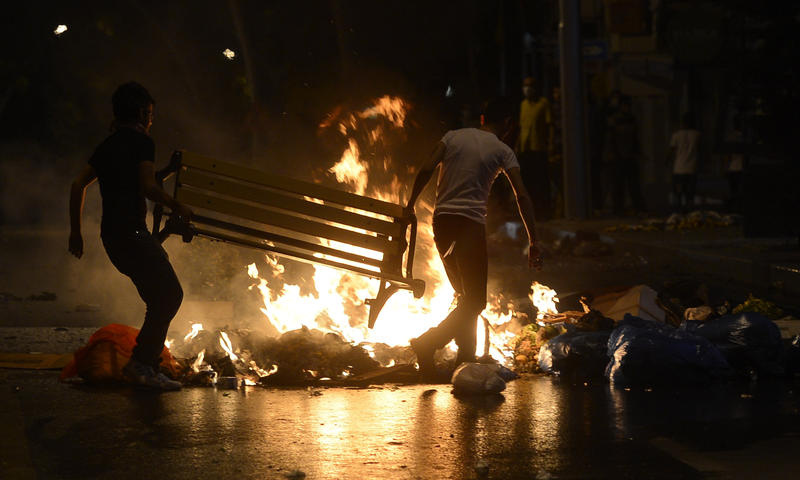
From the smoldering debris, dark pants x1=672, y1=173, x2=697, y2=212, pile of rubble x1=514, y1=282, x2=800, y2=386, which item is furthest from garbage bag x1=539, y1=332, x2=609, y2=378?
dark pants x1=672, y1=173, x2=697, y2=212

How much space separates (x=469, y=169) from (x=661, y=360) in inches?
64.5

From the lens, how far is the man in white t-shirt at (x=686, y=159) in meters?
24.6

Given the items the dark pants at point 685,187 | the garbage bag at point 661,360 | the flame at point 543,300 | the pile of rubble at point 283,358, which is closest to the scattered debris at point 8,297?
the pile of rubble at point 283,358

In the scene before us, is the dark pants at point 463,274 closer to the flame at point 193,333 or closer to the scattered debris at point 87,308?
the flame at point 193,333

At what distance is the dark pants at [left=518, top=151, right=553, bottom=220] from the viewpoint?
2170 cm

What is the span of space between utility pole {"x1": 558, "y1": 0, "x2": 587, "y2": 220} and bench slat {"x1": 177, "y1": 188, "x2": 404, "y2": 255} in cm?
1319

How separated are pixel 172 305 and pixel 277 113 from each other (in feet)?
36.1

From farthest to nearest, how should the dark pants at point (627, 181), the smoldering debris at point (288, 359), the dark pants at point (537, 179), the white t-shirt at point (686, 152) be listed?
1. the white t-shirt at point (686, 152)
2. the dark pants at point (627, 181)
3. the dark pants at point (537, 179)
4. the smoldering debris at point (288, 359)

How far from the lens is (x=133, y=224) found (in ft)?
26.2

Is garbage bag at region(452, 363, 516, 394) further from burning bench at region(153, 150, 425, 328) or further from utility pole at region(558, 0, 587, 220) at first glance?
utility pole at region(558, 0, 587, 220)

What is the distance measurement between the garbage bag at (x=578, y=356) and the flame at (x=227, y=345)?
2.01 metres

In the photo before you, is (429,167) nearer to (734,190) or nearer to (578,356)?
(578,356)

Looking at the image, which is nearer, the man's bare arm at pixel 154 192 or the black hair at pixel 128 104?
the man's bare arm at pixel 154 192

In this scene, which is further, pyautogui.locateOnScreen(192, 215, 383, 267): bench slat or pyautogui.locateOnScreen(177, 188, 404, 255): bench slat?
pyautogui.locateOnScreen(192, 215, 383, 267): bench slat
